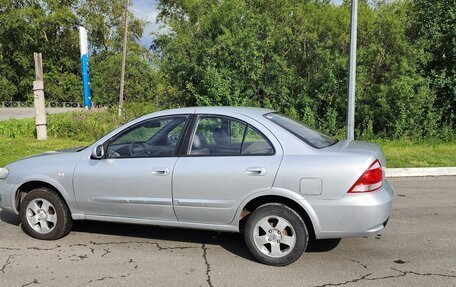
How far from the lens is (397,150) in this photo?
11797 millimetres

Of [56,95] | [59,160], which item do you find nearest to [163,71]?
[59,160]

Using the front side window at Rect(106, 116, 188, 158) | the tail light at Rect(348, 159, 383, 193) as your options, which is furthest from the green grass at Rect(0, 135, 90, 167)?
the tail light at Rect(348, 159, 383, 193)

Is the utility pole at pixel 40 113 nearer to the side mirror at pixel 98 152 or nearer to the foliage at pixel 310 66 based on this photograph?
the foliage at pixel 310 66

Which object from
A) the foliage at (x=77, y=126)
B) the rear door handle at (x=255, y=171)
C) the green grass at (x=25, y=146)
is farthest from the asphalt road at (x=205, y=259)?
the foliage at (x=77, y=126)

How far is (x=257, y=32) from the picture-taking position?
14.9m

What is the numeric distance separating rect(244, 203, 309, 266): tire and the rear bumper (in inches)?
8.0

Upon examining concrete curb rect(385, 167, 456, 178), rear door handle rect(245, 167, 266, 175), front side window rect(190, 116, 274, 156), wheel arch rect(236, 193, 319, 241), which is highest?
front side window rect(190, 116, 274, 156)

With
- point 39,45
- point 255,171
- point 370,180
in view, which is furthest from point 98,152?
point 39,45

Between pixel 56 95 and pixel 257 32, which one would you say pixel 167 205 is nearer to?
pixel 257 32

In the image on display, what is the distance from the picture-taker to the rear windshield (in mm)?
4423

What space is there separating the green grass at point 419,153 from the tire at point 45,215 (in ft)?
24.1

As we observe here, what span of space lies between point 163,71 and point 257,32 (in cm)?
394

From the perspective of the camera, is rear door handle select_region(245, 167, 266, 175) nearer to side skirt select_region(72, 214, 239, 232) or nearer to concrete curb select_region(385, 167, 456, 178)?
side skirt select_region(72, 214, 239, 232)

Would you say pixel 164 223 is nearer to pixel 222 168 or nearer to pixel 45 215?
pixel 222 168
